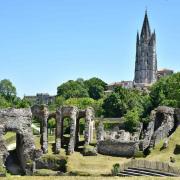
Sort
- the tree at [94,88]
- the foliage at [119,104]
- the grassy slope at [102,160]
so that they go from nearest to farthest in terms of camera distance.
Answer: the grassy slope at [102,160], the foliage at [119,104], the tree at [94,88]

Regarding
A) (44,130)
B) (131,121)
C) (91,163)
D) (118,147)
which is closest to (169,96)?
(131,121)

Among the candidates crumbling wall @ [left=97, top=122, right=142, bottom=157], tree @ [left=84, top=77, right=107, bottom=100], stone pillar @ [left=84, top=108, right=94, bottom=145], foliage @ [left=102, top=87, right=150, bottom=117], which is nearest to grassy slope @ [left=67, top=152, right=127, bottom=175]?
crumbling wall @ [left=97, top=122, right=142, bottom=157]

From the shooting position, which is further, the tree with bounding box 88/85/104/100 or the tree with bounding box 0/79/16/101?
the tree with bounding box 88/85/104/100

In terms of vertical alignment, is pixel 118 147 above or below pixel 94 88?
below

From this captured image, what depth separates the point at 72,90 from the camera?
6944 inches

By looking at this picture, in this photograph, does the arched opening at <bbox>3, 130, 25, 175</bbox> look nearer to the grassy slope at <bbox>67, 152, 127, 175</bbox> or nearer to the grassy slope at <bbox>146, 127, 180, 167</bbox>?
the grassy slope at <bbox>67, 152, 127, 175</bbox>

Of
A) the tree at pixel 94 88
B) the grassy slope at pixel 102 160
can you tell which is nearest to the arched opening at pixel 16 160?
the grassy slope at pixel 102 160

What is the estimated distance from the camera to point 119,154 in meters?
56.5

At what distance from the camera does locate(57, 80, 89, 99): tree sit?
16988cm

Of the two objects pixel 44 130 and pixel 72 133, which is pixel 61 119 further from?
pixel 44 130

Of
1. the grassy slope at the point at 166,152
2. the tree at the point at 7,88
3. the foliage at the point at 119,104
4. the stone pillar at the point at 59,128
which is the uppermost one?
the tree at the point at 7,88

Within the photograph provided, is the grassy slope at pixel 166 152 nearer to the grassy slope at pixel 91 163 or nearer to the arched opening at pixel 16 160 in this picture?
the grassy slope at pixel 91 163

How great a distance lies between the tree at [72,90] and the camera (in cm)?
16988

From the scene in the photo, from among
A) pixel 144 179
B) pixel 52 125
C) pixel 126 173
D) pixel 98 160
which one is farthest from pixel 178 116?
pixel 52 125
